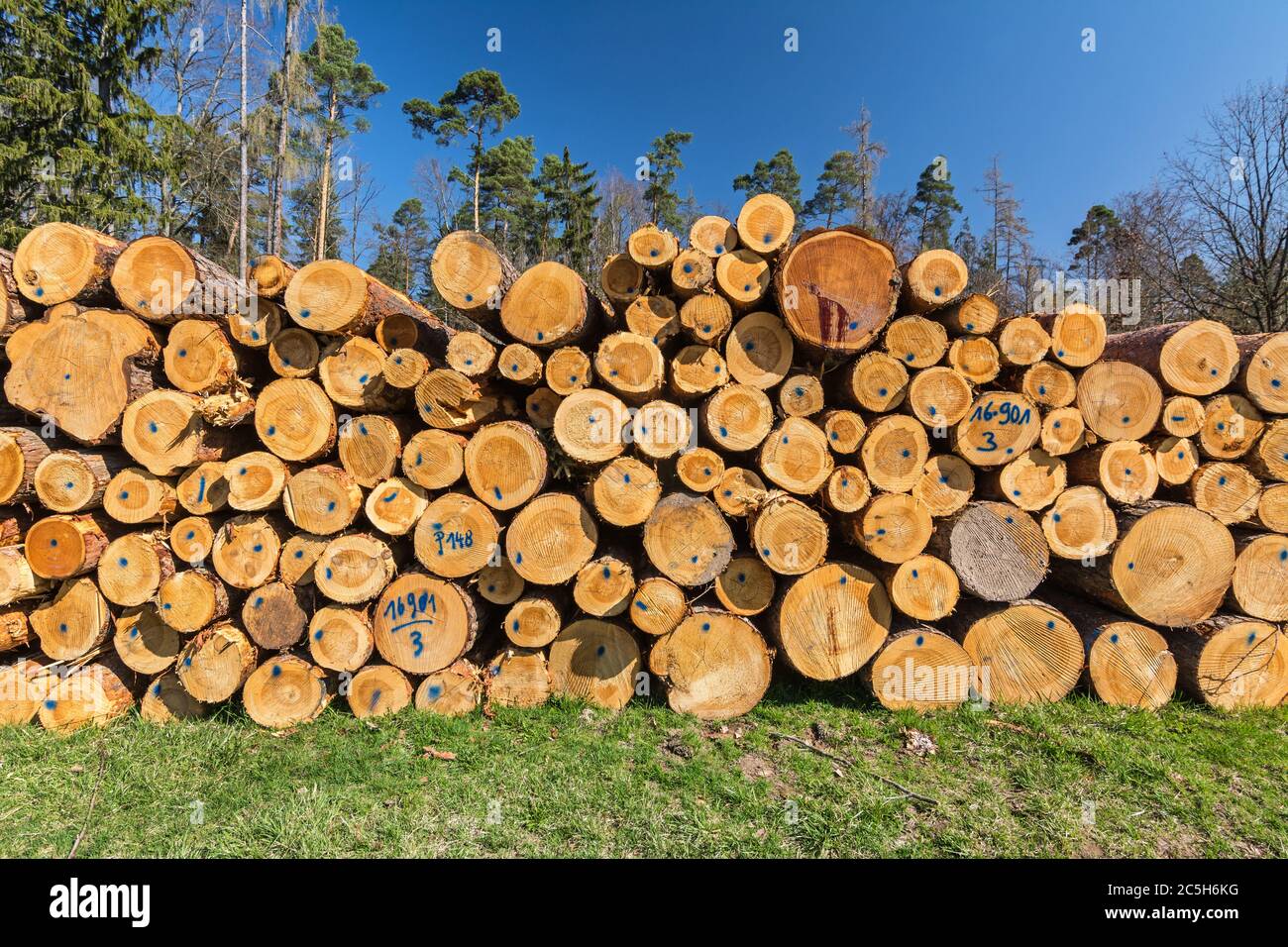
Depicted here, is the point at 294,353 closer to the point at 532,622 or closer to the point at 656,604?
the point at 532,622

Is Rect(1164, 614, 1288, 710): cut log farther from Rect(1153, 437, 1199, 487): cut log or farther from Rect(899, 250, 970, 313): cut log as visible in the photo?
Rect(899, 250, 970, 313): cut log

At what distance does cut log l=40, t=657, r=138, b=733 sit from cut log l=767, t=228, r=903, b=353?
16.9 feet

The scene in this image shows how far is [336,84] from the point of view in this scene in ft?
61.4

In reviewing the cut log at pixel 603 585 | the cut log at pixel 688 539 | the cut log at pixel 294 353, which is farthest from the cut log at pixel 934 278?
the cut log at pixel 294 353

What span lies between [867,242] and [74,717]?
19.7 ft

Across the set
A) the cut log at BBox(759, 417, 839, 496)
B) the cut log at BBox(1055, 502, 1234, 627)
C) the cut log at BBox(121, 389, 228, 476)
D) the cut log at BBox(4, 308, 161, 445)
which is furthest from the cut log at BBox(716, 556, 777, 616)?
the cut log at BBox(4, 308, 161, 445)

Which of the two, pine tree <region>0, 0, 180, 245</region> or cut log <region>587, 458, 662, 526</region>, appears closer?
cut log <region>587, 458, 662, 526</region>

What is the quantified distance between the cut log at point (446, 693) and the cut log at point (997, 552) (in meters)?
3.25

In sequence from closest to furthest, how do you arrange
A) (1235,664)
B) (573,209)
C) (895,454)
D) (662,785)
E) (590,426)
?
(662,785) → (590,426) → (895,454) → (1235,664) → (573,209)

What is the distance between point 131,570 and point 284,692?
1.28 metres

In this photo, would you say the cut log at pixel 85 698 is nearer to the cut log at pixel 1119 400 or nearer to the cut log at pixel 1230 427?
the cut log at pixel 1119 400

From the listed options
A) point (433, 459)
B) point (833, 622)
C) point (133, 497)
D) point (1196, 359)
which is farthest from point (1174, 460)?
point (133, 497)

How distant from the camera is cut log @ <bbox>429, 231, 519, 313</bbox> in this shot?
335 cm
